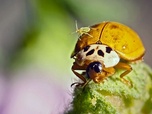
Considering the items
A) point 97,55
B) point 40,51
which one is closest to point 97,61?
point 97,55

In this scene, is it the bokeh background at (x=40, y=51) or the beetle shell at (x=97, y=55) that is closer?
the beetle shell at (x=97, y=55)

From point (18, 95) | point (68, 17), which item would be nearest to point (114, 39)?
point (18, 95)

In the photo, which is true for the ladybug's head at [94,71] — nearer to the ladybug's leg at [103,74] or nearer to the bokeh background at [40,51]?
the ladybug's leg at [103,74]

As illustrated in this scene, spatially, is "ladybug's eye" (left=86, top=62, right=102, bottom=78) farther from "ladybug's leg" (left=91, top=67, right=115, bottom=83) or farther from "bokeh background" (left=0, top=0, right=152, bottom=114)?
"bokeh background" (left=0, top=0, right=152, bottom=114)

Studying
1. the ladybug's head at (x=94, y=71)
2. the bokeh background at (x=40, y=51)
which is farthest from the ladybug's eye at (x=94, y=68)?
the bokeh background at (x=40, y=51)

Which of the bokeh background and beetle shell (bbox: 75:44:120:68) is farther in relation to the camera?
the bokeh background

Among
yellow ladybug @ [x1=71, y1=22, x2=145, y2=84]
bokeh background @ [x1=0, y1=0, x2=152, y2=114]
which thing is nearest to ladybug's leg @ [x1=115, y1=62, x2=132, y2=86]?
yellow ladybug @ [x1=71, y1=22, x2=145, y2=84]
